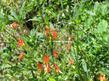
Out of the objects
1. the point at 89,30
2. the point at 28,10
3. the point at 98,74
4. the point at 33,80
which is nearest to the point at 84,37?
the point at 89,30

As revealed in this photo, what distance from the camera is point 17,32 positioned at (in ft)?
8.88

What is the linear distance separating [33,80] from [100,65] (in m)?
0.52

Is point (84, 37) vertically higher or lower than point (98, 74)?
higher

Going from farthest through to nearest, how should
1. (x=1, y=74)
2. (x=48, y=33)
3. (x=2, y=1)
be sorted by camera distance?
(x=2, y=1)
(x=1, y=74)
(x=48, y=33)

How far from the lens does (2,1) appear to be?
525 cm

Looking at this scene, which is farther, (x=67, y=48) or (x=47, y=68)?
(x=67, y=48)

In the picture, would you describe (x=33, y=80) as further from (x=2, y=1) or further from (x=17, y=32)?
(x=2, y=1)

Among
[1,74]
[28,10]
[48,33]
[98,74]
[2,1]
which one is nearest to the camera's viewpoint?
[48,33]

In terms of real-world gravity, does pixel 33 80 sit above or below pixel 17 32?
below

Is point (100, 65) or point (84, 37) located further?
point (84, 37)

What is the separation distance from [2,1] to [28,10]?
2.13ft

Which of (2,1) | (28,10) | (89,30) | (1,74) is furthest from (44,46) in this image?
(2,1)

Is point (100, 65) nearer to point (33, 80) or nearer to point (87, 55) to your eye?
point (87, 55)

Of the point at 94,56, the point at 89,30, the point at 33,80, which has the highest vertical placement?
the point at 89,30
